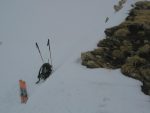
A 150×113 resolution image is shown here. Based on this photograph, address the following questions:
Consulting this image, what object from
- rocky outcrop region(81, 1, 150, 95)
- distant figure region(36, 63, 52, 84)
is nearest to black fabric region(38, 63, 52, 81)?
distant figure region(36, 63, 52, 84)

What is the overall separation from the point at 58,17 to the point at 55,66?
735 cm

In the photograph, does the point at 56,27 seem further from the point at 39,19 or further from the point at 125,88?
the point at 125,88

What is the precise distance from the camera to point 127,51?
25.9 feet

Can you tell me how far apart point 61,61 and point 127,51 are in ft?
11.9

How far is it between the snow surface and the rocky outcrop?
0.25 metres

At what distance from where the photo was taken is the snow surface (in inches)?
235

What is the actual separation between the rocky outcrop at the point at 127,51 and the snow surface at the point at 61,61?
254 millimetres

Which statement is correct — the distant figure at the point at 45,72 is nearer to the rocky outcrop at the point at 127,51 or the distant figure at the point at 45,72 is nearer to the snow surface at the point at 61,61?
the snow surface at the point at 61,61

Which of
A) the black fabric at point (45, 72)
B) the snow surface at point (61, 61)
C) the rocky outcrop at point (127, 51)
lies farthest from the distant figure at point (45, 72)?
the rocky outcrop at point (127, 51)

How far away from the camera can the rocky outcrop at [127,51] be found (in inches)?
269

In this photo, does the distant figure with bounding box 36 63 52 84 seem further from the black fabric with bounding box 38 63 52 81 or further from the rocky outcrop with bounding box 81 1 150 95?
the rocky outcrop with bounding box 81 1 150 95

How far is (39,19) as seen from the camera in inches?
680

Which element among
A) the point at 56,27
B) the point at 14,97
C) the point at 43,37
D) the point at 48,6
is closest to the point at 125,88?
the point at 14,97

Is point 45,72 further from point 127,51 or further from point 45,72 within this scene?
point 127,51
